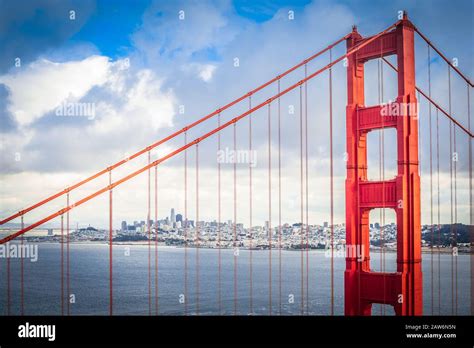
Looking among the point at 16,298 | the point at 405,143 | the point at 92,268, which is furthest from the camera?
the point at 92,268

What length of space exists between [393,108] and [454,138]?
5.37 metres

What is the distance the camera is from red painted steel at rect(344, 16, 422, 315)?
12.7 metres

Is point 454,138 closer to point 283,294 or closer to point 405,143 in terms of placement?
point 405,143

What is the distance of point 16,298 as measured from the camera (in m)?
54.1

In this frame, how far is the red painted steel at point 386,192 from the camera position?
1270 centimetres

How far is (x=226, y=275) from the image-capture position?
239 feet

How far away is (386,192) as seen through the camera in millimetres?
12930
